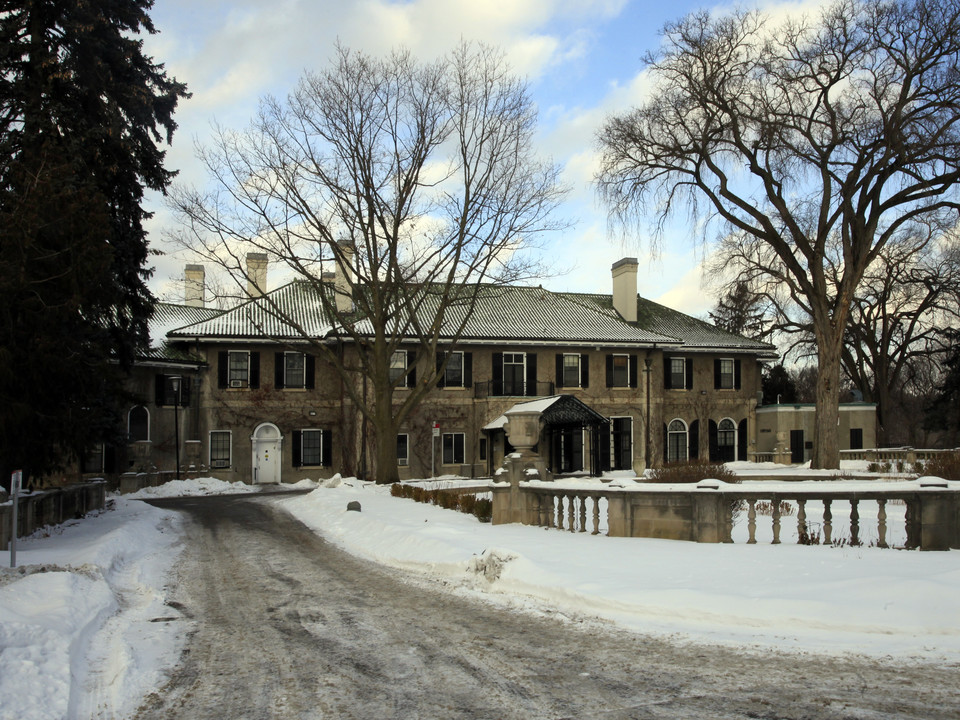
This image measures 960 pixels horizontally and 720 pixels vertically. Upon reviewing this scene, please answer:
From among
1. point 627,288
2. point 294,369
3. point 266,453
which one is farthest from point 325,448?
point 627,288

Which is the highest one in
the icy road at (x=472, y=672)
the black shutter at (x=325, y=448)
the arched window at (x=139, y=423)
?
the arched window at (x=139, y=423)

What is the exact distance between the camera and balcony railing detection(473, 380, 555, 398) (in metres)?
37.9

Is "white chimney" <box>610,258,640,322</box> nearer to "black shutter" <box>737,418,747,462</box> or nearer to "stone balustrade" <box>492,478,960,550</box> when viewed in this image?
"black shutter" <box>737,418,747,462</box>

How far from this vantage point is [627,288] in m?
43.4

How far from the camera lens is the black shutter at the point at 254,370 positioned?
3581cm

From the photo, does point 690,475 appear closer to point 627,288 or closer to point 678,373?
point 678,373

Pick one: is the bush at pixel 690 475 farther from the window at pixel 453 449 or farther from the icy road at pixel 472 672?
the window at pixel 453 449

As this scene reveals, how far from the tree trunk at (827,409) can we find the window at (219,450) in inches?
947

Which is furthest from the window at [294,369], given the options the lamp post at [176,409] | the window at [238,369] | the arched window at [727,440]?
the arched window at [727,440]

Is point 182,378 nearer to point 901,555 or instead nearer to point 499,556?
point 499,556

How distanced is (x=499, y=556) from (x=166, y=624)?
13.7ft

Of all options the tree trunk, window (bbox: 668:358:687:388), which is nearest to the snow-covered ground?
the tree trunk

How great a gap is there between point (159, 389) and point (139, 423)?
1.61 m

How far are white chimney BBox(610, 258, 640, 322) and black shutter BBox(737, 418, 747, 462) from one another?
7.87 metres
